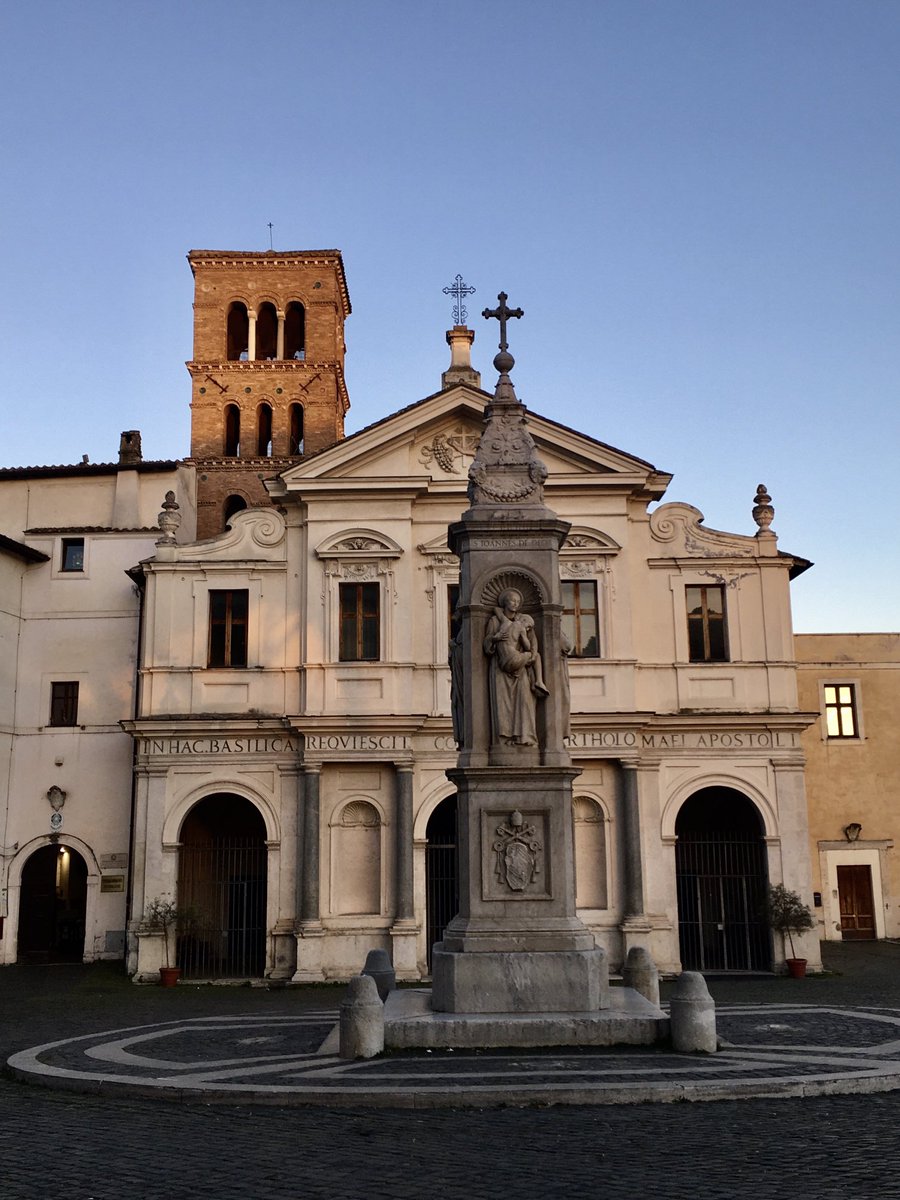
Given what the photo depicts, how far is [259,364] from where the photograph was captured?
4709cm

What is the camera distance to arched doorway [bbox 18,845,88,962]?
3048 centimetres

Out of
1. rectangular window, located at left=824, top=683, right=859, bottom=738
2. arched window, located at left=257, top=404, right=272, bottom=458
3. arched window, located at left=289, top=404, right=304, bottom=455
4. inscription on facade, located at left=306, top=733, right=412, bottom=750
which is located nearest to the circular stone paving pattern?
inscription on facade, located at left=306, top=733, right=412, bottom=750

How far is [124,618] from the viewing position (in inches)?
1232

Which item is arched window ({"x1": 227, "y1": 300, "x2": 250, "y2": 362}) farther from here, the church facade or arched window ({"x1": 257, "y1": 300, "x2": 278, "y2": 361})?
the church facade

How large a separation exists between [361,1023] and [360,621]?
16.3 metres

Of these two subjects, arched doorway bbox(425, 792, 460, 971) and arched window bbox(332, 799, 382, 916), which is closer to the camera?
arched window bbox(332, 799, 382, 916)

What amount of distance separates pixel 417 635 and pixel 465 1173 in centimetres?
1982

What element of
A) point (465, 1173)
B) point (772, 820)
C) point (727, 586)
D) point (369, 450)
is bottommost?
point (465, 1173)

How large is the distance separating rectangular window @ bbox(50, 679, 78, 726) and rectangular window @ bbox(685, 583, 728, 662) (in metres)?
15.2

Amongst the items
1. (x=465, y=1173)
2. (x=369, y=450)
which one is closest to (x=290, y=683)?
(x=369, y=450)

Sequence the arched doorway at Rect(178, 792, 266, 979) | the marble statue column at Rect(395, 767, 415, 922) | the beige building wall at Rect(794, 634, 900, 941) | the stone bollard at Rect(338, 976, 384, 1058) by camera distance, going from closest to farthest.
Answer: the stone bollard at Rect(338, 976, 384, 1058) < the marble statue column at Rect(395, 767, 415, 922) < the arched doorway at Rect(178, 792, 266, 979) < the beige building wall at Rect(794, 634, 900, 941)

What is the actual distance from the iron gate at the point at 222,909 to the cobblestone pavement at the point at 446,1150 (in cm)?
1543

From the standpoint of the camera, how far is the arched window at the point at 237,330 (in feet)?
158

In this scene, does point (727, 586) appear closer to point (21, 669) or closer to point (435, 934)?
point (435, 934)
